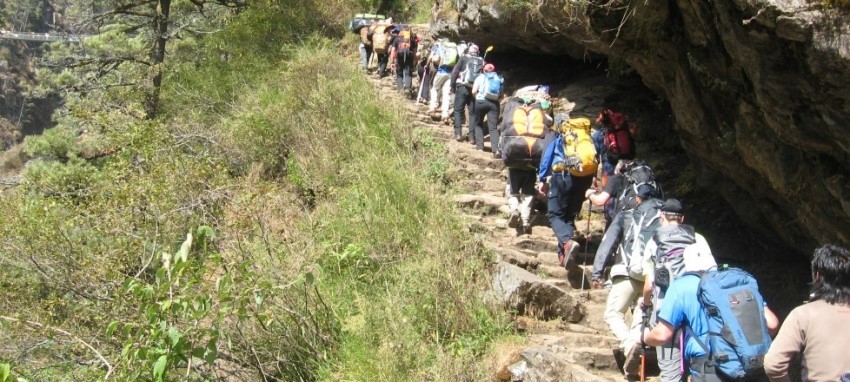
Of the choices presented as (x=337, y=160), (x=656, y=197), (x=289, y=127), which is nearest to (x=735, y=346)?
(x=656, y=197)

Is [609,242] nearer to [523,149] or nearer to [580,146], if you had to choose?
[580,146]

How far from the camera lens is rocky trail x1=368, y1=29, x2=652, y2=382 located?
6086 millimetres

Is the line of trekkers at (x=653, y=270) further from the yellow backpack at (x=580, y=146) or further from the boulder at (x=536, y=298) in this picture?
the boulder at (x=536, y=298)

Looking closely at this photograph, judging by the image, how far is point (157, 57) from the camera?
16.2m

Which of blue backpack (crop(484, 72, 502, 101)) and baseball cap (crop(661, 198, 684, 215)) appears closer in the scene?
baseball cap (crop(661, 198, 684, 215))

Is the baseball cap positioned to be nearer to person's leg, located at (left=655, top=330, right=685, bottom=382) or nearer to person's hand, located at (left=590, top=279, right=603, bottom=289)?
person's leg, located at (left=655, top=330, right=685, bottom=382)

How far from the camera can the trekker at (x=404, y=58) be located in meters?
15.9

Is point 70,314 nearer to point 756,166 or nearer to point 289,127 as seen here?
point 289,127

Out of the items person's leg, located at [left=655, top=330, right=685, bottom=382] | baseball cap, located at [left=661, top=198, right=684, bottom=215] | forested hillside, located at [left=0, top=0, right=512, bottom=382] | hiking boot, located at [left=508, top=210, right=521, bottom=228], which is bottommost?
forested hillside, located at [left=0, top=0, right=512, bottom=382]

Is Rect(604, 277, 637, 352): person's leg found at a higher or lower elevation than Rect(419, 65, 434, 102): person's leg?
lower

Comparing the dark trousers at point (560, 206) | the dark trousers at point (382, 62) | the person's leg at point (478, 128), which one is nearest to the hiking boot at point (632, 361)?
the dark trousers at point (560, 206)

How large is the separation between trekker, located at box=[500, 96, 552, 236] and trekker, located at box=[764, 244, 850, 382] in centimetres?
462

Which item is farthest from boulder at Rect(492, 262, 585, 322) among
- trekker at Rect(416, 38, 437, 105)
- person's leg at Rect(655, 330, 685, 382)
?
trekker at Rect(416, 38, 437, 105)

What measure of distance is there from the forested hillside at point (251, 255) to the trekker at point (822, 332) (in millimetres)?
2806
